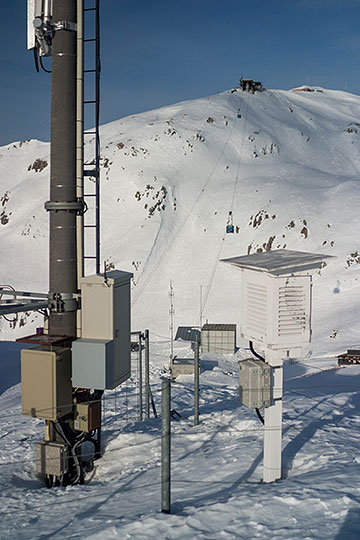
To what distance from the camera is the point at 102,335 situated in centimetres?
1141

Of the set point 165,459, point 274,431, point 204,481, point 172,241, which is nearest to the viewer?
point 165,459

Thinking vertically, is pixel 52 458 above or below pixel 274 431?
below

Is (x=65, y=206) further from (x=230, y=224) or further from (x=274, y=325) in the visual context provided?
(x=230, y=224)

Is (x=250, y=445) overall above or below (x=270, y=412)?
below

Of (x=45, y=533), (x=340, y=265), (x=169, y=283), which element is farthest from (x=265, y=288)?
(x=169, y=283)

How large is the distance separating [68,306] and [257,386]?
4926mm

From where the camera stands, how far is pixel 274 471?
9.64 metres

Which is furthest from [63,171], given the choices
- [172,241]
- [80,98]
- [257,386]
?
[172,241]

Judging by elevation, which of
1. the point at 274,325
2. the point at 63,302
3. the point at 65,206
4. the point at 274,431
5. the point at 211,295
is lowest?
the point at 274,431

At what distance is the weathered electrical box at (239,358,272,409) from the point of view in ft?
30.8

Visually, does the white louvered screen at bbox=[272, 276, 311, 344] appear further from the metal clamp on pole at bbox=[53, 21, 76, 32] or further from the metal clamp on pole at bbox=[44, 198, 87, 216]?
the metal clamp on pole at bbox=[53, 21, 76, 32]

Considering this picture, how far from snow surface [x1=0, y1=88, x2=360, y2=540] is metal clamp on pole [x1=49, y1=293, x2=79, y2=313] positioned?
3.99 metres

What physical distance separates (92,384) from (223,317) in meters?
34.8

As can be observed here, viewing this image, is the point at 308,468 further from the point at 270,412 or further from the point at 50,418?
the point at 50,418
